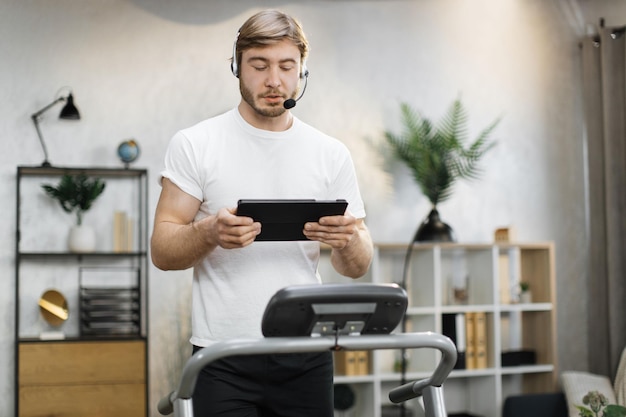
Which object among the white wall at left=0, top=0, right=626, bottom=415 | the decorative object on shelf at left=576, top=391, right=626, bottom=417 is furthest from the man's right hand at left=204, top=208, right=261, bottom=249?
the white wall at left=0, top=0, right=626, bottom=415

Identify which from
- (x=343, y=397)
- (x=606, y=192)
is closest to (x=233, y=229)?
(x=343, y=397)

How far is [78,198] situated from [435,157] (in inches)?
76.4

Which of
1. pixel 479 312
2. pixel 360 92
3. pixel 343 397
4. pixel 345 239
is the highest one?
pixel 360 92

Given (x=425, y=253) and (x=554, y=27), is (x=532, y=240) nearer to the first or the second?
(x=425, y=253)

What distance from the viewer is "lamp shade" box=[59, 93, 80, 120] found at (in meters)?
4.41

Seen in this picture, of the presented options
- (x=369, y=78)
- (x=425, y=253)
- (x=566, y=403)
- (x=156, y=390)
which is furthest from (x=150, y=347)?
(x=566, y=403)

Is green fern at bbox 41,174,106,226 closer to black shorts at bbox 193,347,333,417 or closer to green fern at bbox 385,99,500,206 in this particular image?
green fern at bbox 385,99,500,206

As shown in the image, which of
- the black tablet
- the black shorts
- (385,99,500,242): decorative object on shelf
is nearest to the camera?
the black tablet

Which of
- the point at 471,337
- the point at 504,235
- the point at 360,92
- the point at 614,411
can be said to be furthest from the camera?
the point at 360,92

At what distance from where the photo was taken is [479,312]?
4.78 metres

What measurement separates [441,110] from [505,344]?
1.50 m

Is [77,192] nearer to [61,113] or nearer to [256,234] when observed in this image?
[61,113]

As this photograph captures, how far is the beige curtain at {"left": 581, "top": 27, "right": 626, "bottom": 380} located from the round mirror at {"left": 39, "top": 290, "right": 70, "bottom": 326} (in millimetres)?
3129

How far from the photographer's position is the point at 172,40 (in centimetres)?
477
